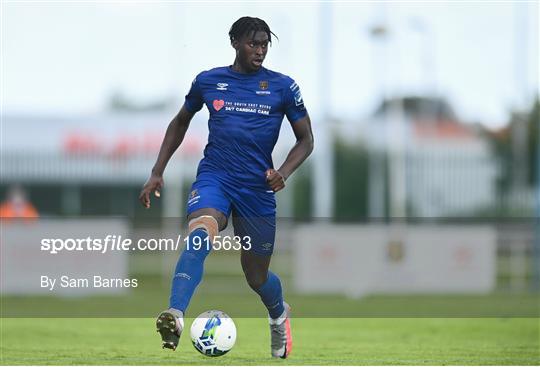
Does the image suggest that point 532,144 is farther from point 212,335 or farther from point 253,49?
point 212,335

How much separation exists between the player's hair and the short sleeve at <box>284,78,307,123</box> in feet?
1.45

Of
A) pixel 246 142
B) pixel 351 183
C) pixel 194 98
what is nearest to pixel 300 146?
pixel 246 142

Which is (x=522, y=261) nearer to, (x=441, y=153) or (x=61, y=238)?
(x=61, y=238)

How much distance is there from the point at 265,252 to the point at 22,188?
5575 centimetres

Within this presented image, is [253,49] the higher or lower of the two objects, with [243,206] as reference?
higher

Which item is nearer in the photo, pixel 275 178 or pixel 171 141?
pixel 275 178

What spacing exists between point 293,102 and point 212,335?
2.02 meters

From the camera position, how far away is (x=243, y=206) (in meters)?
10.4

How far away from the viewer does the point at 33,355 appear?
11.7 m

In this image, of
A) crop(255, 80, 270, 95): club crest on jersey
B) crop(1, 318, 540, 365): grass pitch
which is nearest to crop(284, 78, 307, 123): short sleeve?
crop(255, 80, 270, 95): club crest on jersey

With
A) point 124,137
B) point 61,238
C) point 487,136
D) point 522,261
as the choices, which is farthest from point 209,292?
point 487,136

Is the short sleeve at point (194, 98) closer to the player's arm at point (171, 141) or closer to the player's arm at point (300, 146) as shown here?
the player's arm at point (171, 141)

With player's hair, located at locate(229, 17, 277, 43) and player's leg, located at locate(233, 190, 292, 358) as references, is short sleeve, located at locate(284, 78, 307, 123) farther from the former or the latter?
player's leg, located at locate(233, 190, 292, 358)

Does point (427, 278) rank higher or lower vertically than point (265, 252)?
lower
